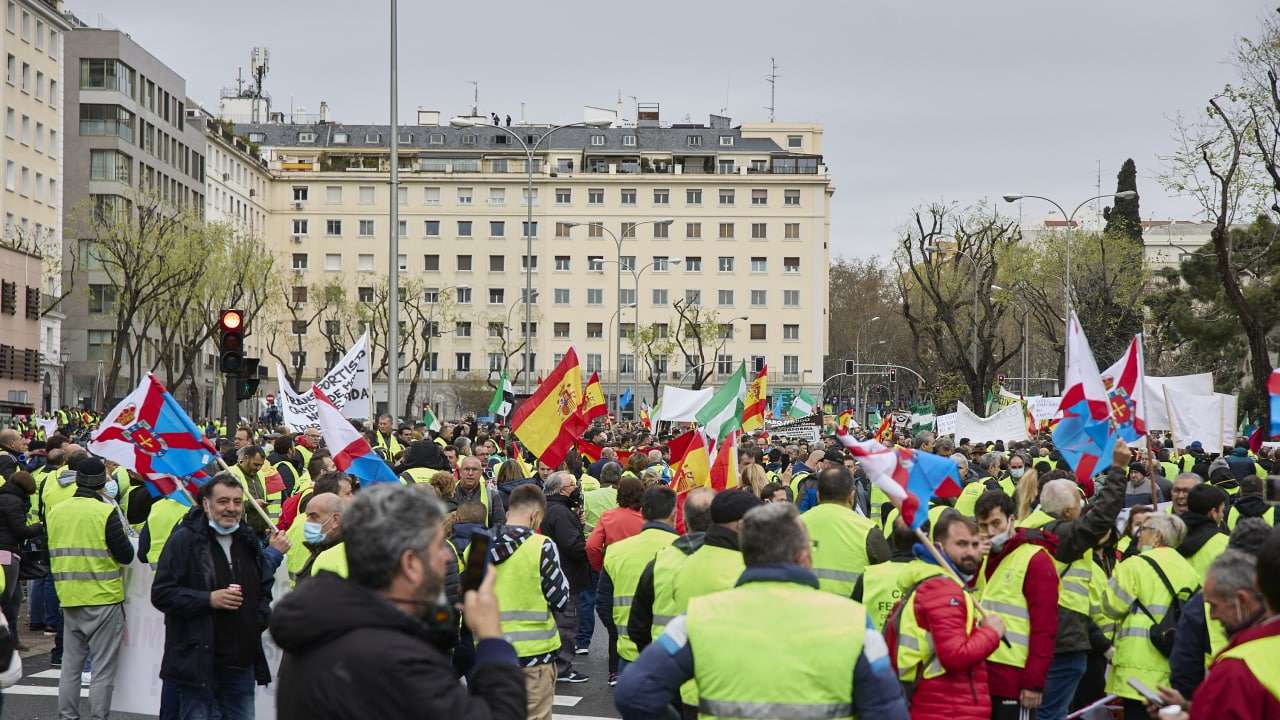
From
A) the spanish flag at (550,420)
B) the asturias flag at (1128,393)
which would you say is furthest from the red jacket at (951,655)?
the spanish flag at (550,420)

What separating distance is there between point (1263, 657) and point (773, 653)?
1317mm

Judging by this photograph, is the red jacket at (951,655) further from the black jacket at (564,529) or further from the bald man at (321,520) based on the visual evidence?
the black jacket at (564,529)

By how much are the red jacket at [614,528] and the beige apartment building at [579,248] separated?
92.6m

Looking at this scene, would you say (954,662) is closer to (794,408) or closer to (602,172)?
(794,408)

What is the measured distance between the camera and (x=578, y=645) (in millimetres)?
14625

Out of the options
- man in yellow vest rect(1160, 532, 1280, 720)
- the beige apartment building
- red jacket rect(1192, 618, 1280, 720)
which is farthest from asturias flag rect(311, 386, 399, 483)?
the beige apartment building

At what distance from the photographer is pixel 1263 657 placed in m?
4.14

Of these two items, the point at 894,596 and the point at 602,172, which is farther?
the point at 602,172

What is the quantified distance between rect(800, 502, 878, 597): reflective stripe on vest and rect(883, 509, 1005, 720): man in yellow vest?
85.1 inches

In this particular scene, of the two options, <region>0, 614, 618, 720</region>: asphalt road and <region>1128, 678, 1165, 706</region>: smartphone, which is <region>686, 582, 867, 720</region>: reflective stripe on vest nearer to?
<region>1128, 678, 1165, 706</region>: smartphone

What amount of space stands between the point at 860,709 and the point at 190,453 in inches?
252

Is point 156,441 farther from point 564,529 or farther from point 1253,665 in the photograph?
point 1253,665

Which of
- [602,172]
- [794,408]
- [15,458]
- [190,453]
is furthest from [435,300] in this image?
[190,453]

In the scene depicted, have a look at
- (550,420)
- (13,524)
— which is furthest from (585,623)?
(13,524)
